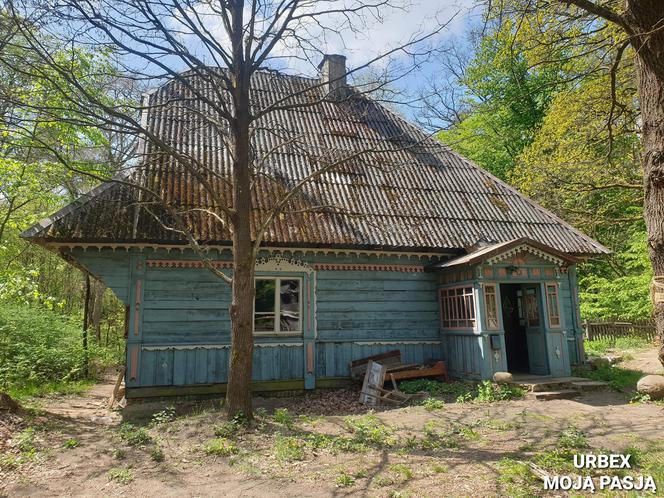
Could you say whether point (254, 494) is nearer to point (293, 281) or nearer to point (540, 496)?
point (540, 496)

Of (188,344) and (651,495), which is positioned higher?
(188,344)

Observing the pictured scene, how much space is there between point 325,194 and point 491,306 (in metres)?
4.84

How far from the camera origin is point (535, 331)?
10914 millimetres

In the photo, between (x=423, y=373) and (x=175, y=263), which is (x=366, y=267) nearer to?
(x=423, y=373)

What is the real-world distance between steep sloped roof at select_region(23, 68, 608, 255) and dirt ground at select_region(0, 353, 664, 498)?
12.2 feet

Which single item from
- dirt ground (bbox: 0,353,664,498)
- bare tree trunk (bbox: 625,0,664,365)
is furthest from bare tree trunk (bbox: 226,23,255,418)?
bare tree trunk (bbox: 625,0,664,365)

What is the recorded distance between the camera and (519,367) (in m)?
12.1

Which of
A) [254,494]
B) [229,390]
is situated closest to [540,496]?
[254,494]

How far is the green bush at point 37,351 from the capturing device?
11.1 meters

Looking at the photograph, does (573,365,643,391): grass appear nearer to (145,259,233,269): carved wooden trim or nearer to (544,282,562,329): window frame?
(544,282,562,329): window frame

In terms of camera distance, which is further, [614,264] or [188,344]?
[614,264]

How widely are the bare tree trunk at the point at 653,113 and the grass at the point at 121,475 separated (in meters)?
5.42

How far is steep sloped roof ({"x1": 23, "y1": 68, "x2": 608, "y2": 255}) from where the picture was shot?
360 inches

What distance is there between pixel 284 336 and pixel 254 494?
5.57 metres
